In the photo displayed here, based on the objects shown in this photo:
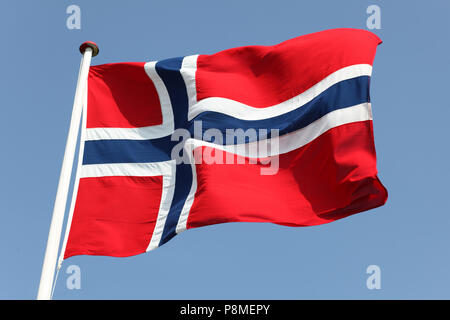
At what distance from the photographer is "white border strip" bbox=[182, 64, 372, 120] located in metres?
9.96

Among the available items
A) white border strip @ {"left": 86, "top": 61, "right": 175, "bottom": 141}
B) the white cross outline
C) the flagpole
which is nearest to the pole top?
the flagpole

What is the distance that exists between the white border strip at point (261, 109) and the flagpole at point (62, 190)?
180 cm

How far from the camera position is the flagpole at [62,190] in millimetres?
7578

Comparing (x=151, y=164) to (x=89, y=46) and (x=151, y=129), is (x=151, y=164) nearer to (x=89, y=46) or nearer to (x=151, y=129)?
(x=151, y=129)

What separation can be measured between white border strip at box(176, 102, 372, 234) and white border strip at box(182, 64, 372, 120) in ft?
1.65

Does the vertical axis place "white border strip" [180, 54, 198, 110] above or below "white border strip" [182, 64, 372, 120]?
above

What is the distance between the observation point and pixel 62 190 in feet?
27.0

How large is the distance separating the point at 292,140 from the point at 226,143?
1.04m

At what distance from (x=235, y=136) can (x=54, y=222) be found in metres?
3.46

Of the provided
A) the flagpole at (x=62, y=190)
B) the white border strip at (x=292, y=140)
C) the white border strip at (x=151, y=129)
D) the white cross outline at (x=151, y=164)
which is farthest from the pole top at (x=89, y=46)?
the white border strip at (x=292, y=140)

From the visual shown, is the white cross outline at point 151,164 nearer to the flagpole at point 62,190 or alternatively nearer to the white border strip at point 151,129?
the white border strip at point 151,129

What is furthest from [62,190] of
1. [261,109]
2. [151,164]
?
[261,109]

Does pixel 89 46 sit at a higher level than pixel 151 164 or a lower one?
higher

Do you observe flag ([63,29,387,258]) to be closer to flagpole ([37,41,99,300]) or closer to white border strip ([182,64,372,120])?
white border strip ([182,64,372,120])
